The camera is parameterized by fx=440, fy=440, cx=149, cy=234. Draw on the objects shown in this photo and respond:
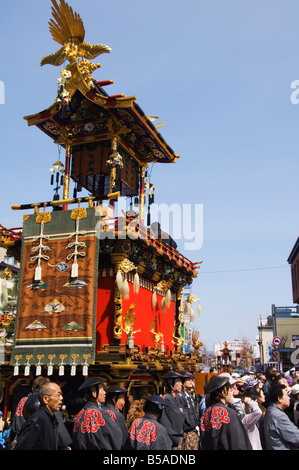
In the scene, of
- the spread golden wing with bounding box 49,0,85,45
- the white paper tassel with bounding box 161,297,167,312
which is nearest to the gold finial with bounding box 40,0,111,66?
the spread golden wing with bounding box 49,0,85,45

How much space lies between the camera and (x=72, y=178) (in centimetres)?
1958

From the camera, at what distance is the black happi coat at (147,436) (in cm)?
573

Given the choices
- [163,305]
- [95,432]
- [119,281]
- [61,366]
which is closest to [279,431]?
[95,432]

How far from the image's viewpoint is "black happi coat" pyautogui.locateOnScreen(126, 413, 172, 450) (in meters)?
5.73

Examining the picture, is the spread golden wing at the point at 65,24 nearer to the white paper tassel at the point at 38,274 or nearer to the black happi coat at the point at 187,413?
Answer: the white paper tassel at the point at 38,274

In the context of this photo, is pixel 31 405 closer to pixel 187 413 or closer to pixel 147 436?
pixel 147 436

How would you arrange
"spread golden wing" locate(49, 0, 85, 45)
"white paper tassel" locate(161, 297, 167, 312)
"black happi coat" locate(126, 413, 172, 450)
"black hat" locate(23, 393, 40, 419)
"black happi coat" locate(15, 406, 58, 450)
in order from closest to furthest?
"black happi coat" locate(15, 406, 58, 450) → "black happi coat" locate(126, 413, 172, 450) → "black hat" locate(23, 393, 40, 419) → "spread golden wing" locate(49, 0, 85, 45) → "white paper tassel" locate(161, 297, 167, 312)

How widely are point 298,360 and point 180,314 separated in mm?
18605

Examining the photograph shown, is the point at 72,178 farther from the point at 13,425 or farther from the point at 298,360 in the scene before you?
the point at 298,360

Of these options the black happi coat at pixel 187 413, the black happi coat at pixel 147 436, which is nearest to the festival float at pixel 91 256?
the black happi coat at pixel 187 413

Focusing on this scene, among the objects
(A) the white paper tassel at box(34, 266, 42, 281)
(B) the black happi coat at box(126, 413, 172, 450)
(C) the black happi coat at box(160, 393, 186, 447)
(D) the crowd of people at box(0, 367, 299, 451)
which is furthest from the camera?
(A) the white paper tassel at box(34, 266, 42, 281)

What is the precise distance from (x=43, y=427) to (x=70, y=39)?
15465 mm

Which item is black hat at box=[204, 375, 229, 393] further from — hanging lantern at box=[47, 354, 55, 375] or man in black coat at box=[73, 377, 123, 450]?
hanging lantern at box=[47, 354, 55, 375]
